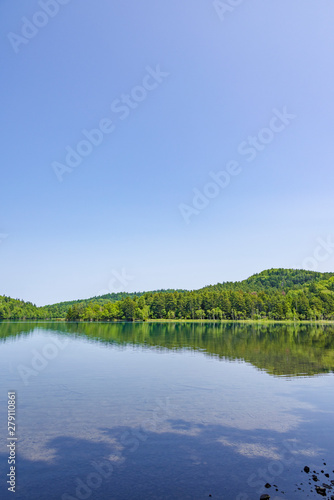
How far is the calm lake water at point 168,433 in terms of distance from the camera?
17.9 meters

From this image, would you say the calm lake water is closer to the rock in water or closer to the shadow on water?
the shadow on water

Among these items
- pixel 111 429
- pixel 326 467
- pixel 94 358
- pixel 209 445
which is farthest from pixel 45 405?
pixel 94 358

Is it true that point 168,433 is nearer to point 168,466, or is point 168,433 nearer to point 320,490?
point 168,466

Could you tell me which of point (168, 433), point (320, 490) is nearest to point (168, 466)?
A: point (168, 433)

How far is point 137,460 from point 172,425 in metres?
6.62

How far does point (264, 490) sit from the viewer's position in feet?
56.8

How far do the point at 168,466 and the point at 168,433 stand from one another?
17.4 feet

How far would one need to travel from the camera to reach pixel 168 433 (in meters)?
25.1

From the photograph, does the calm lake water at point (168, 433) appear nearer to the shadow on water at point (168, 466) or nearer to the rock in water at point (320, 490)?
the shadow on water at point (168, 466)

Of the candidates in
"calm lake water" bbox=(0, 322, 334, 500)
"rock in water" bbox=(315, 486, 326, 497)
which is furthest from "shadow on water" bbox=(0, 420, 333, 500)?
"rock in water" bbox=(315, 486, 326, 497)

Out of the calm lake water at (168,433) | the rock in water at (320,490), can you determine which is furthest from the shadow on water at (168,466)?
the rock in water at (320,490)

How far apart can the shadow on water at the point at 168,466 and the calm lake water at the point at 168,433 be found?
0.20 feet

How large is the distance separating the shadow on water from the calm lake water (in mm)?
61

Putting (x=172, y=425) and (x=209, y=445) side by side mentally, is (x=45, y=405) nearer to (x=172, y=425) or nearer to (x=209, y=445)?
(x=172, y=425)
